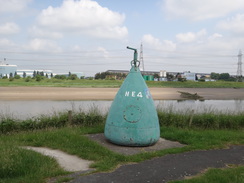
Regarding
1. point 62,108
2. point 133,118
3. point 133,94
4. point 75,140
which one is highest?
point 133,94

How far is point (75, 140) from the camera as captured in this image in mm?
7883

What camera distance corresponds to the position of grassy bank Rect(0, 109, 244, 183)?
17.6 feet

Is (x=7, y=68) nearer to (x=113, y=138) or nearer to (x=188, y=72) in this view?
(x=188, y=72)

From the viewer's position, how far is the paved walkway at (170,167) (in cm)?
520

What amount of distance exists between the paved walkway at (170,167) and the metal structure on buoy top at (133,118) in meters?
1.02

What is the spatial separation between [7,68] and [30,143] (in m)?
142

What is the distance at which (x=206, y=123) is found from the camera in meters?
11.9

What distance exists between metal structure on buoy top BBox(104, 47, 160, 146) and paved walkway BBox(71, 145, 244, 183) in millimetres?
1022

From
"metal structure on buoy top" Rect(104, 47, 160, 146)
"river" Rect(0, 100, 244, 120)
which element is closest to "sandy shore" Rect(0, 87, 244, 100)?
"river" Rect(0, 100, 244, 120)

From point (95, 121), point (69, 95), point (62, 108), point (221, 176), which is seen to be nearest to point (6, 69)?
point (69, 95)

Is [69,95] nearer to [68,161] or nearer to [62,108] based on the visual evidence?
[62,108]

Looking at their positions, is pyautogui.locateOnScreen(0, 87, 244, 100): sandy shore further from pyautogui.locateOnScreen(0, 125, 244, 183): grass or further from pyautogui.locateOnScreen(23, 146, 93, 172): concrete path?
pyautogui.locateOnScreen(23, 146, 93, 172): concrete path

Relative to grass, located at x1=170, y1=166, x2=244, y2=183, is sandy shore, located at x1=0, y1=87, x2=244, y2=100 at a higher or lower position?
lower

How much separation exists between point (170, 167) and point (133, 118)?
1.97 metres
